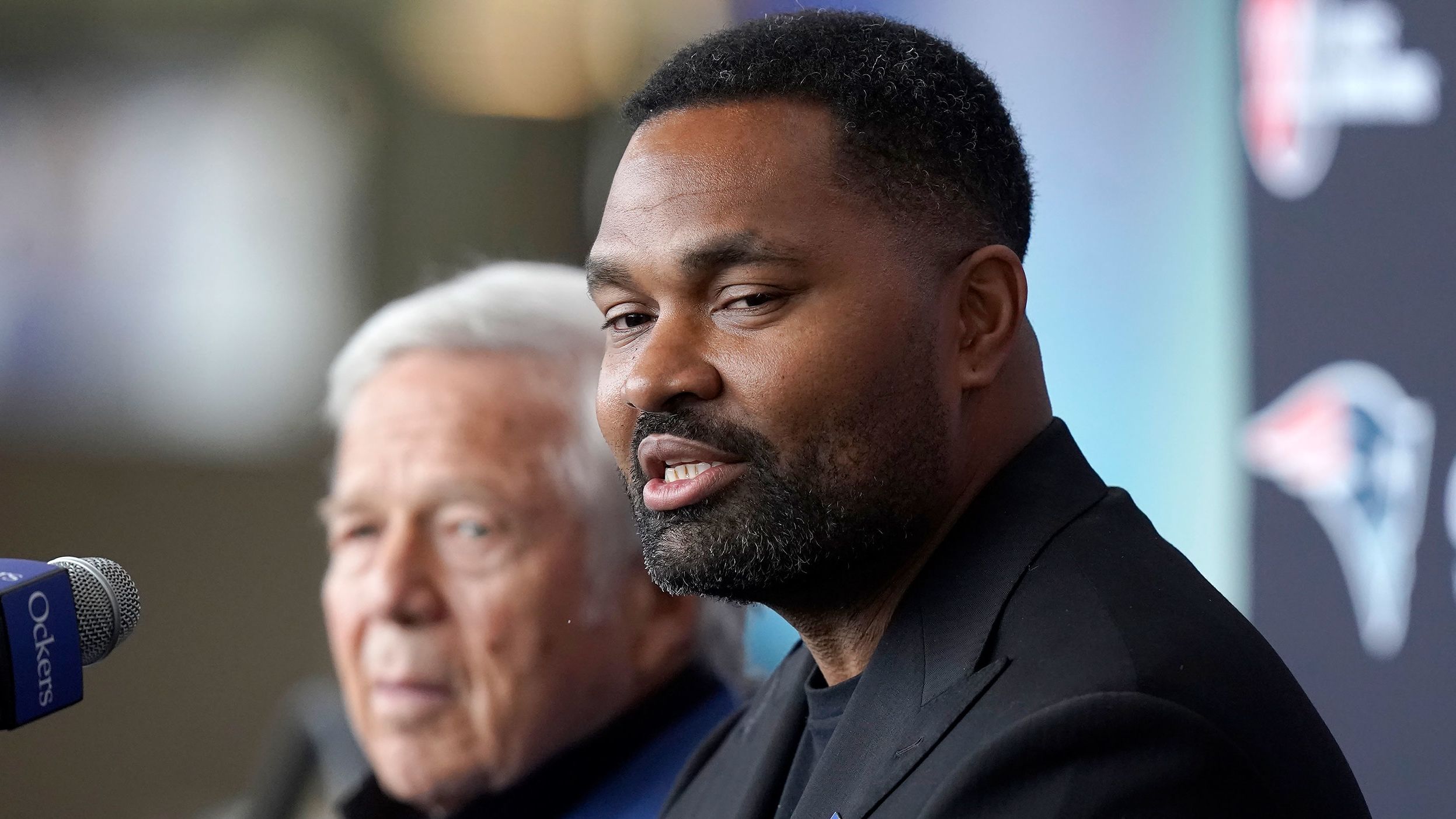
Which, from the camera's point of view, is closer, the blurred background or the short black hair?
the short black hair

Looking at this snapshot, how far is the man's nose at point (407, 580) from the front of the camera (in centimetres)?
259

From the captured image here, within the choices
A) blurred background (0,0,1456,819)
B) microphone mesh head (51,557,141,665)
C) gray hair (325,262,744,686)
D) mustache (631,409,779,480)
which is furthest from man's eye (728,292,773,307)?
blurred background (0,0,1456,819)

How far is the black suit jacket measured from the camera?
1.16 m

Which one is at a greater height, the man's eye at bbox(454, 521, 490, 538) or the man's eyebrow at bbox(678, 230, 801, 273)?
the man's eyebrow at bbox(678, 230, 801, 273)

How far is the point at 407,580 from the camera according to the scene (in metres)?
2.62

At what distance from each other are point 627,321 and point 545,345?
1012 mm

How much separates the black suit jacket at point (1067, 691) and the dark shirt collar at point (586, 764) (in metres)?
1.16

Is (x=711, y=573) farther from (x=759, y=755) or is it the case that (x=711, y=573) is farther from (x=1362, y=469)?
(x=1362, y=469)

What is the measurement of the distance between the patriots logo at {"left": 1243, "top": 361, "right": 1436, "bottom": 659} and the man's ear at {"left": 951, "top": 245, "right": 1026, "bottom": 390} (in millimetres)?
1528

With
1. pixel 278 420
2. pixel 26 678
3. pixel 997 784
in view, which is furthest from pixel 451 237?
pixel 997 784

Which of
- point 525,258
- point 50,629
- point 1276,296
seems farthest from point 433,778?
point 1276,296

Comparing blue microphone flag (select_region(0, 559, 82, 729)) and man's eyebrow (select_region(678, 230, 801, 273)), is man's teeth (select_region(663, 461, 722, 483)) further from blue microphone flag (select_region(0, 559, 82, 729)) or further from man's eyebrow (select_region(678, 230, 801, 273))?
blue microphone flag (select_region(0, 559, 82, 729))

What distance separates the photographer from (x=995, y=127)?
1.65 m

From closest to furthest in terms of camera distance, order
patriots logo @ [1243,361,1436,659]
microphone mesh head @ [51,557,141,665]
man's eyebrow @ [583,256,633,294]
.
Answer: microphone mesh head @ [51,557,141,665] → man's eyebrow @ [583,256,633,294] → patriots logo @ [1243,361,1436,659]
